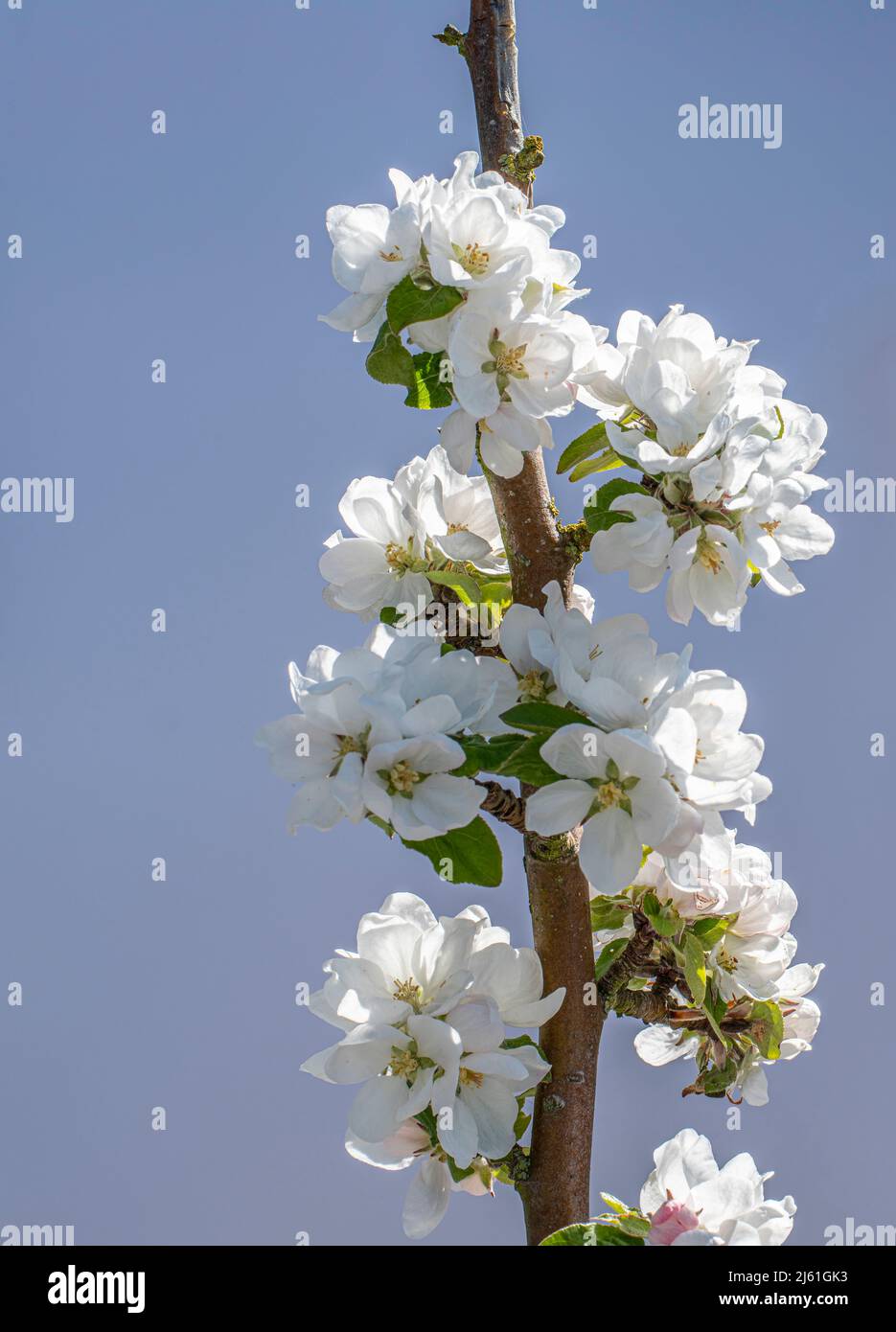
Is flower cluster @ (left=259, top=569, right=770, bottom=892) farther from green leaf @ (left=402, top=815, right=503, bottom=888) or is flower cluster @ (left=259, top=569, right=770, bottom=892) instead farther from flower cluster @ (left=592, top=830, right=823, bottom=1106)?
flower cluster @ (left=592, top=830, right=823, bottom=1106)

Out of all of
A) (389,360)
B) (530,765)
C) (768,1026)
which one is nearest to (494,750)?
(530,765)

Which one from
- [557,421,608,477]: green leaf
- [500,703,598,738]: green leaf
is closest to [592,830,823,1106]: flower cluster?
[500,703,598,738]: green leaf

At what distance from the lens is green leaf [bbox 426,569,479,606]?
1.01 metres

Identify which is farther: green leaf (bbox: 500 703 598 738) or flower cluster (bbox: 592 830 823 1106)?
flower cluster (bbox: 592 830 823 1106)

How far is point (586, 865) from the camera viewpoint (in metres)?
0.84

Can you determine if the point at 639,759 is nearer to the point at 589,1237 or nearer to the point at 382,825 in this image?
the point at 382,825

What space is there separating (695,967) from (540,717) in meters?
0.30

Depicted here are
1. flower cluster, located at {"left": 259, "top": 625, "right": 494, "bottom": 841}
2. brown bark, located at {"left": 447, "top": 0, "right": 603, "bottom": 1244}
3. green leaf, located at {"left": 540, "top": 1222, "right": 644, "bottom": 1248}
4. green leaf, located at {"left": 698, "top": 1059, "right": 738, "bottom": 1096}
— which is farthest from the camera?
green leaf, located at {"left": 698, "top": 1059, "right": 738, "bottom": 1096}

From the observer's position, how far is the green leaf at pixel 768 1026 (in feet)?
3.58

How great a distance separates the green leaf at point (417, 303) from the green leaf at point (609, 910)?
0.52m

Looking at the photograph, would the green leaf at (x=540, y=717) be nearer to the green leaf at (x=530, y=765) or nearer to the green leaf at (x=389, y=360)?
the green leaf at (x=530, y=765)

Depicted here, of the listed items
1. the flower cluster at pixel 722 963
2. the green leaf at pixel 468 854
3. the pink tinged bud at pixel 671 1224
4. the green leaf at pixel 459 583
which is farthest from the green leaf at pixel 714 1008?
the green leaf at pixel 459 583

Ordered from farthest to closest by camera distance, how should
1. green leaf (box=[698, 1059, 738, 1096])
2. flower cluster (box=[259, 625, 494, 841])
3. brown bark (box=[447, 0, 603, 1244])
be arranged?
green leaf (box=[698, 1059, 738, 1096]), brown bark (box=[447, 0, 603, 1244]), flower cluster (box=[259, 625, 494, 841])
